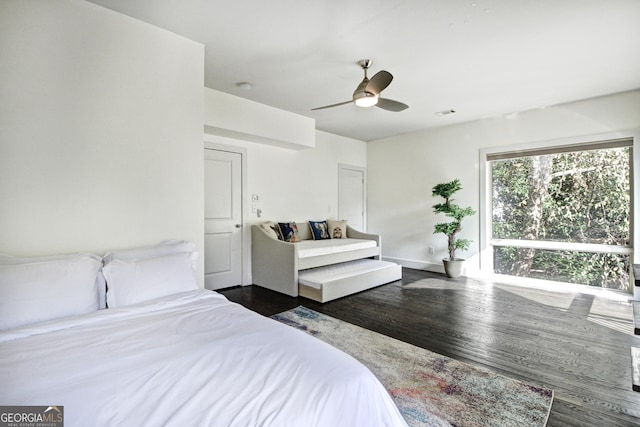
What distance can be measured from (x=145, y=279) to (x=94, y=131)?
123 cm

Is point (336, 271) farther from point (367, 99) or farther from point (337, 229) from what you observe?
point (367, 99)

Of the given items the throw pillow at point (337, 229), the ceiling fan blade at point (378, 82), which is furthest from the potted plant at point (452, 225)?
the ceiling fan blade at point (378, 82)

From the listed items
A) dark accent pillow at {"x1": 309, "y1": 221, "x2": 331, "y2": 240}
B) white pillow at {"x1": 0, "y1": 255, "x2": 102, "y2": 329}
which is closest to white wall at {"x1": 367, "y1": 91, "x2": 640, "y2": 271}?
dark accent pillow at {"x1": 309, "y1": 221, "x2": 331, "y2": 240}

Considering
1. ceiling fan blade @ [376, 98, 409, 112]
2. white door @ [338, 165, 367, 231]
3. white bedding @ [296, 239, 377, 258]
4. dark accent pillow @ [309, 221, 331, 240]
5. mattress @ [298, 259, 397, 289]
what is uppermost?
ceiling fan blade @ [376, 98, 409, 112]

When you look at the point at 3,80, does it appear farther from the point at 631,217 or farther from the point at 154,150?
the point at 631,217

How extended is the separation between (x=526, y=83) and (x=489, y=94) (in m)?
0.43

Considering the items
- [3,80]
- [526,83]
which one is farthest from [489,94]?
[3,80]

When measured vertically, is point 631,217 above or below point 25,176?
below

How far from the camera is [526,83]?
360cm

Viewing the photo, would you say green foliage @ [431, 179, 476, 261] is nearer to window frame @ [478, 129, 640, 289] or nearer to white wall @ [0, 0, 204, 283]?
window frame @ [478, 129, 640, 289]

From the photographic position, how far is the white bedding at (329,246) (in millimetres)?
4160

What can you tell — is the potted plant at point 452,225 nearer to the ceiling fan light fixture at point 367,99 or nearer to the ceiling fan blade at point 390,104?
the ceiling fan blade at point 390,104

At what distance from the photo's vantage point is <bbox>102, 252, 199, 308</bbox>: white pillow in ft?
6.24

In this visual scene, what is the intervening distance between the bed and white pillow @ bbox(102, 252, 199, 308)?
0.49 feet
